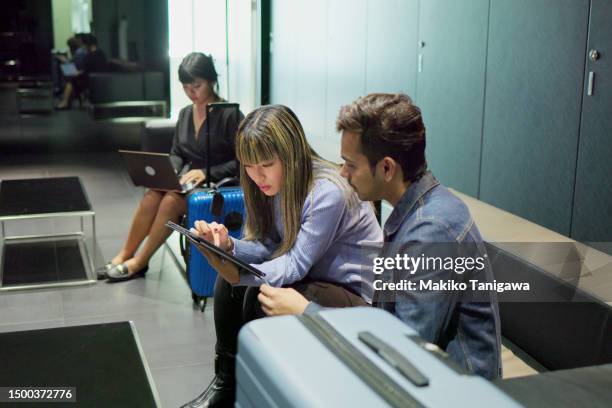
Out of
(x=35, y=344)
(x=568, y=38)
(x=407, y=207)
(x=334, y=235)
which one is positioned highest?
(x=568, y=38)

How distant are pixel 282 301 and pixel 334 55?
5.44 m

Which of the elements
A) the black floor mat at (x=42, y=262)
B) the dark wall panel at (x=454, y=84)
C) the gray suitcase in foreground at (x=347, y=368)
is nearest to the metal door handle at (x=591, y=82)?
the dark wall panel at (x=454, y=84)

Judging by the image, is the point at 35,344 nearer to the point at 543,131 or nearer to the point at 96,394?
the point at 96,394

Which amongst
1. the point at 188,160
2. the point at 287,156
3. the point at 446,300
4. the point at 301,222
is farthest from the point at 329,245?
the point at 188,160

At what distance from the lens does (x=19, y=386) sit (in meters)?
1.76

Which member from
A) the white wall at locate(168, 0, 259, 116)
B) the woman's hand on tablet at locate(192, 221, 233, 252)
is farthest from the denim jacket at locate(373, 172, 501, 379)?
the white wall at locate(168, 0, 259, 116)

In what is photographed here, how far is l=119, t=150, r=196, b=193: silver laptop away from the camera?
400cm

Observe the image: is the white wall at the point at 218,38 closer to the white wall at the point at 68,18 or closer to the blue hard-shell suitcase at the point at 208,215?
the white wall at the point at 68,18

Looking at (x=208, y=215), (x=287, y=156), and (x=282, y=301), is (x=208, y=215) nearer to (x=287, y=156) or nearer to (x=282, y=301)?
(x=287, y=156)

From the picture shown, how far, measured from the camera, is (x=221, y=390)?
2.64 m

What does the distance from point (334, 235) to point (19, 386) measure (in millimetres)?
1009

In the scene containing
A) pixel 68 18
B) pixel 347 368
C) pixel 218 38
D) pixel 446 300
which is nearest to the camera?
pixel 347 368

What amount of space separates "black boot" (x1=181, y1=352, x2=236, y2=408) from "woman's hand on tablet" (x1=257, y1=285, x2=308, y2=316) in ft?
2.34

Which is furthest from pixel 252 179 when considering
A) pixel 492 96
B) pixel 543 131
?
pixel 492 96
